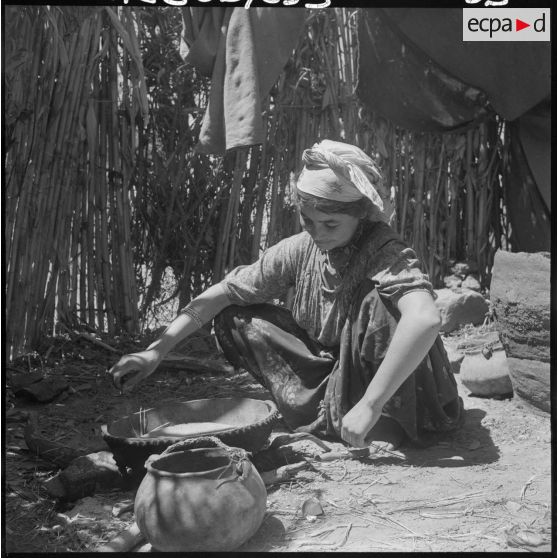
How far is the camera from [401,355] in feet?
8.38

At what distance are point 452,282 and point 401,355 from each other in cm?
261

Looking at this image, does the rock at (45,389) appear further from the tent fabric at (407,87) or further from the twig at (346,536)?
the tent fabric at (407,87)

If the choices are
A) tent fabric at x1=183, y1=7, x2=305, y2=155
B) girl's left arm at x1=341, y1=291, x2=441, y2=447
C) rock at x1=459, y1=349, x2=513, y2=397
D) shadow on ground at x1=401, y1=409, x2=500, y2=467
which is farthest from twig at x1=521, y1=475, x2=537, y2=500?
tent fabric at x1=183, y1=7, x2=305, y2=155

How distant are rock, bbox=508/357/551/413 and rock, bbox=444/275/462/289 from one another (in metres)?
1.64

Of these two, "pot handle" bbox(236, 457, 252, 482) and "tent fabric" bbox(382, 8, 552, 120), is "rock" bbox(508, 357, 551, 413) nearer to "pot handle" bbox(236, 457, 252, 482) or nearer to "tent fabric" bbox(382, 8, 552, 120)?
"pot handle" bbox(236, 457, 252, 482)

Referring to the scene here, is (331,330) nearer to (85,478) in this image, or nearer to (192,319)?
(192,319)

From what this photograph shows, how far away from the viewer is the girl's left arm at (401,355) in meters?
2.47

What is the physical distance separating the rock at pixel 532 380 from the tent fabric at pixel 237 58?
1.58 metres

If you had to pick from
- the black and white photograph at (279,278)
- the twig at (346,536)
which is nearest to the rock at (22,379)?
the black and white photograph at (279,278)

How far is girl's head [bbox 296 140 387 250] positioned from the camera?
2752mm

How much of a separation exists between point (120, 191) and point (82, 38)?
912mm

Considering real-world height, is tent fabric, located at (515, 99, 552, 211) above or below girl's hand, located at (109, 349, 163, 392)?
above

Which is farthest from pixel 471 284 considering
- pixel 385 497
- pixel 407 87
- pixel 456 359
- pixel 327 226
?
pixel 385 497

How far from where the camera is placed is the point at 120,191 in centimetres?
452
